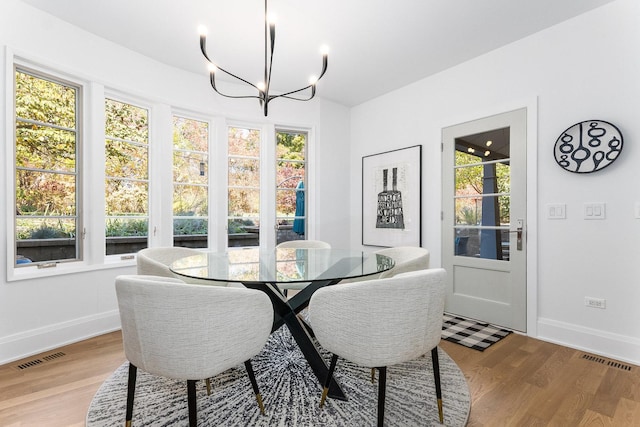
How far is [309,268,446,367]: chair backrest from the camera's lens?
1.41 m

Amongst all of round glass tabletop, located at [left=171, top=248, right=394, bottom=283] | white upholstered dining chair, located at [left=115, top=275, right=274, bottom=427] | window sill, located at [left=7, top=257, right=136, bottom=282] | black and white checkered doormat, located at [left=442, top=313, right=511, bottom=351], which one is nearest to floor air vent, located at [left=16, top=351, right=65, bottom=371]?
window sill, located at [left=7, top=257, right=136, bottom=282]

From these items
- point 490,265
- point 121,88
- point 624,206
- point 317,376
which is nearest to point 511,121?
point 624,206

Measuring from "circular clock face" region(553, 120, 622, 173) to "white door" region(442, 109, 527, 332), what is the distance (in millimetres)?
318

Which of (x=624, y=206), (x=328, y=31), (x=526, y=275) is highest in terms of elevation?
(x=328, y=31)

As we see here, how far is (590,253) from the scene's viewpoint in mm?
2568

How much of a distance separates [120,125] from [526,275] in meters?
3.99

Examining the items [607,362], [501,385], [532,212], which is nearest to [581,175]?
[532,212]

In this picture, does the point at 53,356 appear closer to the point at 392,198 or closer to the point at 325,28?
the point at 325,28

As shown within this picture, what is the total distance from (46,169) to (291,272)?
7.59ft

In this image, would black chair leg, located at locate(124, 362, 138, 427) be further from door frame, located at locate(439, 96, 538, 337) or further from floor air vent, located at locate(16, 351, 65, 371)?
door frame, located at locate(439, 96, 538, 337)

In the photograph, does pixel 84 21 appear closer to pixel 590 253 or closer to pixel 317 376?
pixel 317 376

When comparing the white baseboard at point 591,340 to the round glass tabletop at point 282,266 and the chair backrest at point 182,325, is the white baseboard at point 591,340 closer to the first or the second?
the round glass tabletop at point 282,266

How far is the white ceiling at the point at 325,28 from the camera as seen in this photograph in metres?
2.48

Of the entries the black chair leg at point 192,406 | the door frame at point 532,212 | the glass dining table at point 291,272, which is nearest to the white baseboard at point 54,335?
the glass dining table at point 291,272
